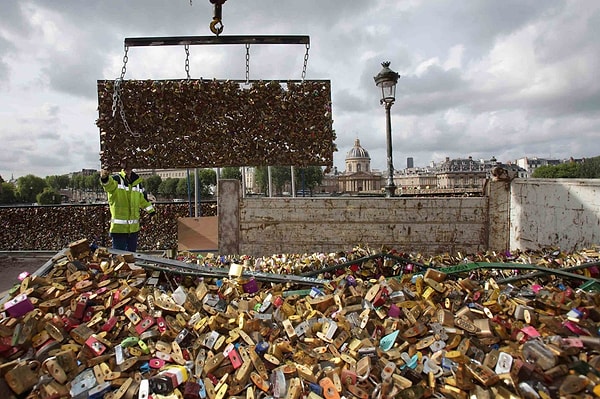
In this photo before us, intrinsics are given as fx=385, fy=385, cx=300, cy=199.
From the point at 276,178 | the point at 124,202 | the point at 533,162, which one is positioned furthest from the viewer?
the point at 533,162

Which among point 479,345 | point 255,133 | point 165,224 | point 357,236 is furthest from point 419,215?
point 165,224

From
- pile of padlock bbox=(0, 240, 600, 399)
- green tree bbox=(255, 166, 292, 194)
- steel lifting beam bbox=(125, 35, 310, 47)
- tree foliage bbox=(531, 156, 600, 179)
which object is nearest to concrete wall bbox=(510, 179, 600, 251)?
pile of padlock bbox=(0, 240, 600, 399)

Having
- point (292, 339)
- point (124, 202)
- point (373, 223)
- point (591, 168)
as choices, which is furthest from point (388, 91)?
point (591, 168)

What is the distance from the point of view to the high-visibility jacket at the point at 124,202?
22.8 feet

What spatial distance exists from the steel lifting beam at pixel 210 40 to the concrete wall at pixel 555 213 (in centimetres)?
483

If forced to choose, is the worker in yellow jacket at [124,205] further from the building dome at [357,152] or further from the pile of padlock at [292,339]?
the building dome at [357,152]

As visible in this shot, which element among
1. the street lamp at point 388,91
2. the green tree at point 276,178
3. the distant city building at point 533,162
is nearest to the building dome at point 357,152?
the green tree at point 276,178

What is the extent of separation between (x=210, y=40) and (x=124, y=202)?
129 inches

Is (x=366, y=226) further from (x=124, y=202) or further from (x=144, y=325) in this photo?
(x=144, y=325)

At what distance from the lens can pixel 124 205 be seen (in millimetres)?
7039

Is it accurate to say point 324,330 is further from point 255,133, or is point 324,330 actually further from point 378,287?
point 255,133

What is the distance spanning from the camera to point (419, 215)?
740cm

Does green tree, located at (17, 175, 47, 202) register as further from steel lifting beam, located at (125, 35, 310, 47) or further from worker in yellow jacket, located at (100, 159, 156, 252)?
steel lifting beam, located at (125, 35, 310, 47)

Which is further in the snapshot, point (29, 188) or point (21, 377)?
point (29, 188)
